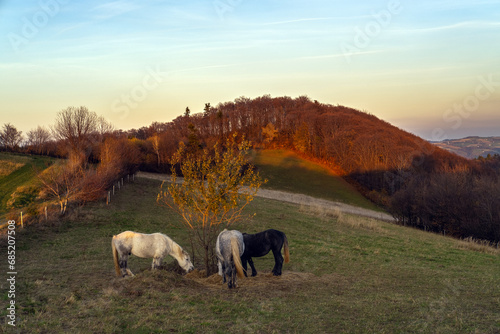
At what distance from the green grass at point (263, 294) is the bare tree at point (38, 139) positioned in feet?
195

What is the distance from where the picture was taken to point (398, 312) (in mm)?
10469

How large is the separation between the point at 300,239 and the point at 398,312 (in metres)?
14.5

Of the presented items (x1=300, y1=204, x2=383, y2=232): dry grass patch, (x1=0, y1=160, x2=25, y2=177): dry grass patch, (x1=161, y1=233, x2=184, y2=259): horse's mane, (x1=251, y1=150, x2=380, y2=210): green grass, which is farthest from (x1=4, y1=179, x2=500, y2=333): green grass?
(x1=251, y1=150, x2=380, y2=210): green grass

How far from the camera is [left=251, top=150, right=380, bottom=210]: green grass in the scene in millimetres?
69000

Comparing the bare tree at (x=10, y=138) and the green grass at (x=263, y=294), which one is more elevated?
the bare tree at (x=10, y=138)

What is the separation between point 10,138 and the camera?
75438 mm

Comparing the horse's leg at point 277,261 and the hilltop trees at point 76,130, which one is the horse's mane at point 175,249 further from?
the hilltop trees at point 76,130

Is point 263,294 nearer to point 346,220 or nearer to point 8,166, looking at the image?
point 346,220

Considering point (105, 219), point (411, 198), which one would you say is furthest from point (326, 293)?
point (411, 198)

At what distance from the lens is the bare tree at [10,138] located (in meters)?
72.9

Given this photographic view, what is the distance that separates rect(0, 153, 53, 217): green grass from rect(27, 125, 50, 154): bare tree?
14.6 metres

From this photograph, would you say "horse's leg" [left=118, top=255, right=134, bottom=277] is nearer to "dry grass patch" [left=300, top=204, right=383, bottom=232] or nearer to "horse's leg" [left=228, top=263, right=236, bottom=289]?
"horse's leg" [left=228, top=263, right=236, bottom=289]

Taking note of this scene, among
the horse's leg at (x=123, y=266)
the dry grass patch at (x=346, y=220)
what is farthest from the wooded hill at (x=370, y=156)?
the horse's leg at (x=123, y=266)

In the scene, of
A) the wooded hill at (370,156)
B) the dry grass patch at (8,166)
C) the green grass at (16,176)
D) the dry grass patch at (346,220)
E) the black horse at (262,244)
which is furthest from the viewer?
the dry grass patch at (8,166)
